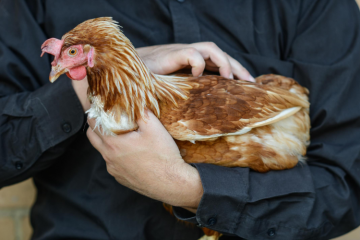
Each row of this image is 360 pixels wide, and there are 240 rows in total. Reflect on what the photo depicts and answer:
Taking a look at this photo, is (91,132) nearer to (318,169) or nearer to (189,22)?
(189,22)

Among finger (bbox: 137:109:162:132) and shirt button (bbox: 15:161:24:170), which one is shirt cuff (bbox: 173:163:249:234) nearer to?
finger (bbox: 137:109:162:132)

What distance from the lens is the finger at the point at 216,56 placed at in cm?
127

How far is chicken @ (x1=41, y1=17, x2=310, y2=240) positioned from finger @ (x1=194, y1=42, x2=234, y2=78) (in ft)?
0.16

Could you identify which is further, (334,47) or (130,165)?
(334,47)

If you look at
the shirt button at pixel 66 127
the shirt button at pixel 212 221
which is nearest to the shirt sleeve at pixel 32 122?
the shirt button at pixel 66 127

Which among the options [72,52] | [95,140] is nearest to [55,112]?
[95,140]

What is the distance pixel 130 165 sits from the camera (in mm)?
1135

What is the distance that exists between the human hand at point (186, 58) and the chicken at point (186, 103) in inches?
2.2

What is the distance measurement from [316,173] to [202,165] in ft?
1.87

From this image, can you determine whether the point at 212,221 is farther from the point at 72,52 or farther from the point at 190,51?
the point at 72,52

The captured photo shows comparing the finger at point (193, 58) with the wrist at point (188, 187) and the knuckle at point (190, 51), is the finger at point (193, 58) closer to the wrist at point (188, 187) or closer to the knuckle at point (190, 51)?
the knuckle at point (190, 51)

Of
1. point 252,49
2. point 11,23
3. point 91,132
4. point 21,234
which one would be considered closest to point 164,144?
point 91,132

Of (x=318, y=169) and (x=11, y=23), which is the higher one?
(x=11, y=23)

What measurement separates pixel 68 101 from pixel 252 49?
0.89 metres
